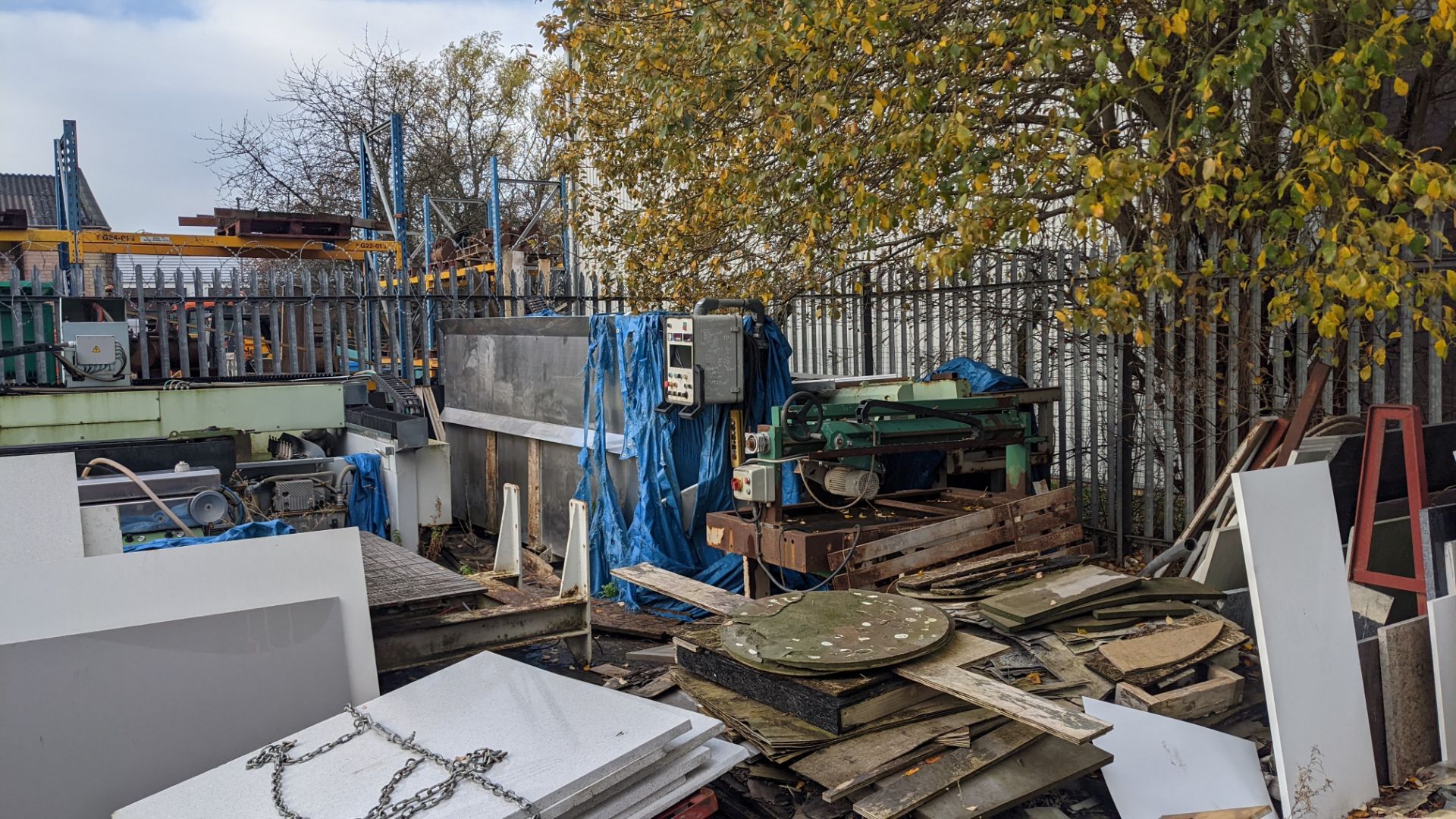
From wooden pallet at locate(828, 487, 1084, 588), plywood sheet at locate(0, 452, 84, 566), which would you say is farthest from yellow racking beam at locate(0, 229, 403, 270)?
wooden pallet at locate(828, 487, 1084, 588)

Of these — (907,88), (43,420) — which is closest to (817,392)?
(907,88)

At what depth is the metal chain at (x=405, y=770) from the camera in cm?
329

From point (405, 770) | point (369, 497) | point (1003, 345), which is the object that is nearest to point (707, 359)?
point (369, 497)

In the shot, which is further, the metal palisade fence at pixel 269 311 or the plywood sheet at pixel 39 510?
the metal palisade fence at pixel 269 311

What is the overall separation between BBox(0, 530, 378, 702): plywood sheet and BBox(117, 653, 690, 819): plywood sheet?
0.57 meters

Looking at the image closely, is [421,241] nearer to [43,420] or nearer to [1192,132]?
[43,420]

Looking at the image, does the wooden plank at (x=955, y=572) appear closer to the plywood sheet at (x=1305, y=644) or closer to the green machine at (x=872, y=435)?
the green machine at (x=872, y=435)

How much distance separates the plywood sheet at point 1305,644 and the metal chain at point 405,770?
286 cm

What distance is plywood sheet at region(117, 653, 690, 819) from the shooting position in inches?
133

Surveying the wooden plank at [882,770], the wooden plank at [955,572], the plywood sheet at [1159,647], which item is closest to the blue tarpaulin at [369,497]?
the wooden plank at [955,572]

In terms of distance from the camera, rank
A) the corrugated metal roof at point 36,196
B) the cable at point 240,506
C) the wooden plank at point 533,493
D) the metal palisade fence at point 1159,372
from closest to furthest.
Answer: the cable at point 240,506, the metal palisade fence at point 1159,372, the wooden plank at point 533,493, the corrugated metal roof at point 36,196

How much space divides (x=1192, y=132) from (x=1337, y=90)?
613 millimetres

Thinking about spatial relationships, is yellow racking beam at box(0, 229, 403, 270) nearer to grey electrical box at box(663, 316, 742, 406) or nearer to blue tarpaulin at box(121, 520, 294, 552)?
grey electrical box at box(663, 316, 742, 406)

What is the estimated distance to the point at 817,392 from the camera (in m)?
8.12
